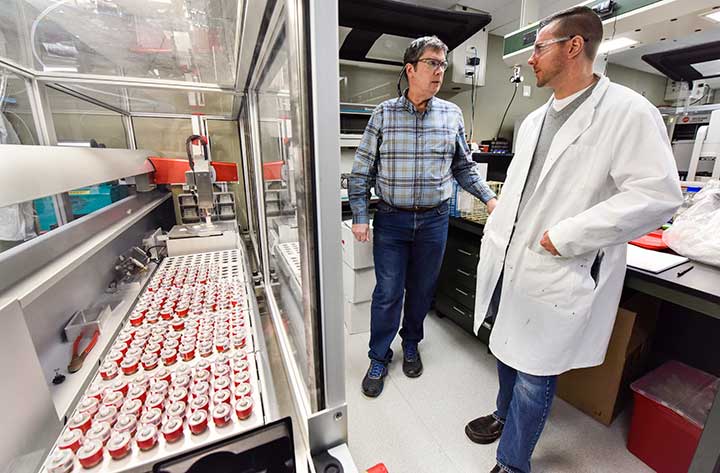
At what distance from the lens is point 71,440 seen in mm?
602

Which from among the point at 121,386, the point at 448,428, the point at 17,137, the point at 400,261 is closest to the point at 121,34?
the point at 17,137

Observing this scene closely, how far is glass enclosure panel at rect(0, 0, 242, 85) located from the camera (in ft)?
3.27

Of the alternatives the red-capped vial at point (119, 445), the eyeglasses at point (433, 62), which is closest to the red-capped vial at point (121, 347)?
the red-capped vial at point (119, 445)

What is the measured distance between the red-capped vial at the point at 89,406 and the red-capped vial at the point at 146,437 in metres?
0.14

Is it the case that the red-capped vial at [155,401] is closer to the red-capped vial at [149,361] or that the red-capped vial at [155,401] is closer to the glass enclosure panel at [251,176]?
the red-capped vial at [149,361]

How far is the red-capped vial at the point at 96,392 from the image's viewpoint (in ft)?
2.37

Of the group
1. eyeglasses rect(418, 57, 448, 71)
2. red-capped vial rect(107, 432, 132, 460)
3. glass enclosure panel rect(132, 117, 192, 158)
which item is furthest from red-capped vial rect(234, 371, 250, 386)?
glass enclosure panel rect(132, 117, 192, 158)

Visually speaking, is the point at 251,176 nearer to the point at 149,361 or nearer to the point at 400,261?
the point at 400,261

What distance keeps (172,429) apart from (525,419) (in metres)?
1.03

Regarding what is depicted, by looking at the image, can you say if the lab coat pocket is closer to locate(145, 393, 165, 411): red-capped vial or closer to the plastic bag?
the plastic bag

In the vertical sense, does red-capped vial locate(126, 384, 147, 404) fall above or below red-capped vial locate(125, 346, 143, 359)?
below

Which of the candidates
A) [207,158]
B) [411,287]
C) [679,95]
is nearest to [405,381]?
[411,287]

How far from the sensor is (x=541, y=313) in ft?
3.16

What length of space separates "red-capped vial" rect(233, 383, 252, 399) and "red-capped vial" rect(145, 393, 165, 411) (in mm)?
157
